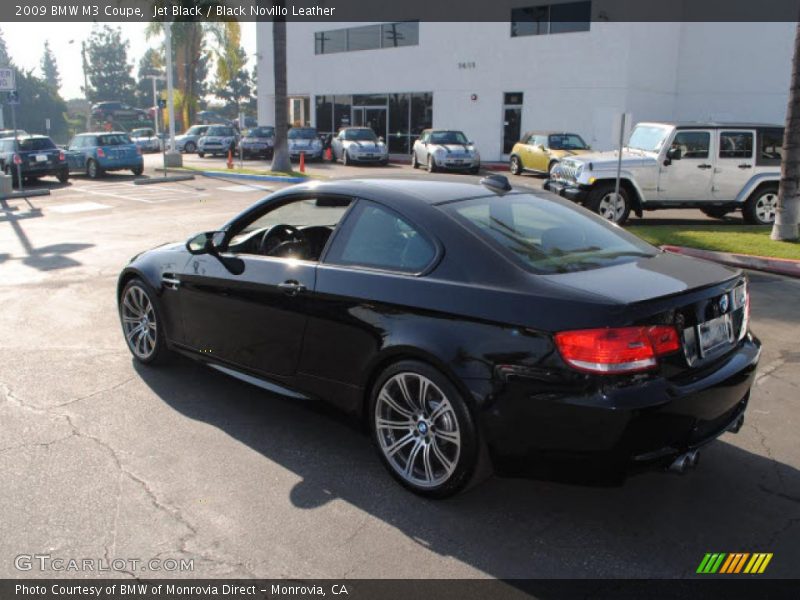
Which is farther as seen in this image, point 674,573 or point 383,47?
point 383,47

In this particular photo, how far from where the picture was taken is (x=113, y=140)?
81.1 feet

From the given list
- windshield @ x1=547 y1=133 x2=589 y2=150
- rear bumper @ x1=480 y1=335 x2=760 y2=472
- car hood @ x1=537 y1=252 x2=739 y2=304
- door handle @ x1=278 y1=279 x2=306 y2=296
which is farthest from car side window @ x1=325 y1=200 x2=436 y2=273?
windshield @ x1=547 y1=133 x2=589 y2=150

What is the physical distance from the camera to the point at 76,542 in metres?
3.20

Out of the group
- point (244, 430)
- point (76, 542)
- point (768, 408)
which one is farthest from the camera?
point (768, 408)

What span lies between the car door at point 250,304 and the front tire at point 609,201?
875 cm

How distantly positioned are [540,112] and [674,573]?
29.0m

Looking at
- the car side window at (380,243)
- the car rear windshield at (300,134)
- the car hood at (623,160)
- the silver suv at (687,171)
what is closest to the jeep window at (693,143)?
the silver suv at (687,171)

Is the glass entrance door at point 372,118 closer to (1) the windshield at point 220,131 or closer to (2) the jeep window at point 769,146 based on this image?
(1) the windshield at point 220,131

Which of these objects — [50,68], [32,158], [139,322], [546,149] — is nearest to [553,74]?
[546,149]

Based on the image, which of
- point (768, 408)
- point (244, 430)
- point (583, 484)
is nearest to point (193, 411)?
point (244, 430)

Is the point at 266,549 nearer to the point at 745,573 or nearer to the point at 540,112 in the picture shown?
the point at 745,573

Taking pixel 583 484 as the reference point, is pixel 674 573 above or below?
below

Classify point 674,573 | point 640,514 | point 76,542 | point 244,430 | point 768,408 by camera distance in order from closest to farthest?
point 674,573 < point 76,542 < point 640,514 < point 244,430 < point 768,408

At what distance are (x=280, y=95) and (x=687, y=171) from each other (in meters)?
14.6
